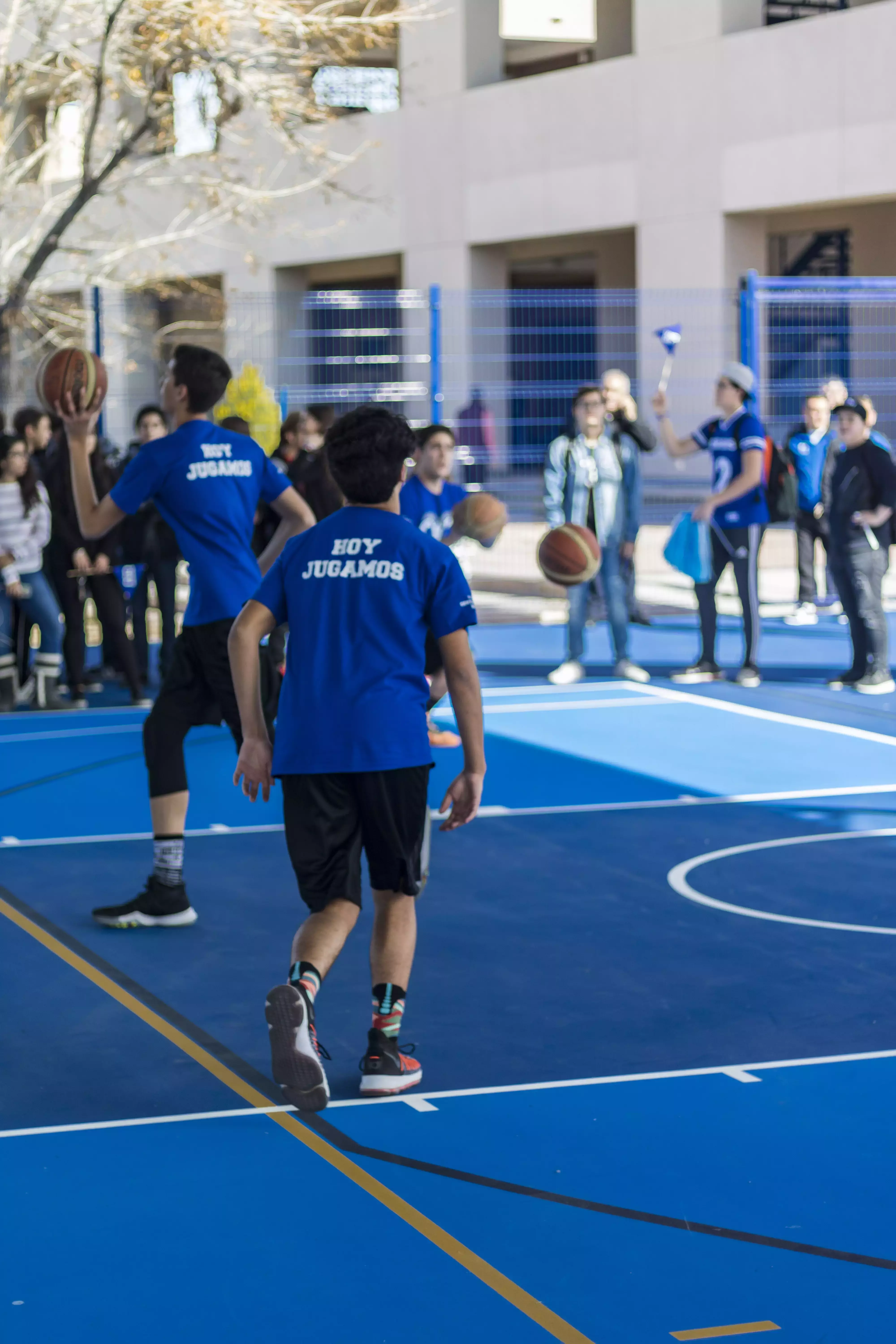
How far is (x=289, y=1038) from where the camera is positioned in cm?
468

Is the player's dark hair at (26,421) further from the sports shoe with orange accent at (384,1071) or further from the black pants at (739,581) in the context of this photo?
the sports shoe with orange accent at (384,1071)

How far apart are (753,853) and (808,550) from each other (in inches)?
364

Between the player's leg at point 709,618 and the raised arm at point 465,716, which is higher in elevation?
the raised arm at point 465,716

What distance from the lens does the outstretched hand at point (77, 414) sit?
6469 mm

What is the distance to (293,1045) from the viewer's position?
15.4 feet

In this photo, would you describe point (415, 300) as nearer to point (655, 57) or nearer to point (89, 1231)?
point (655, 57)

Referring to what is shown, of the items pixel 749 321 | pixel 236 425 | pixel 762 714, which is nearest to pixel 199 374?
pixel 236 425

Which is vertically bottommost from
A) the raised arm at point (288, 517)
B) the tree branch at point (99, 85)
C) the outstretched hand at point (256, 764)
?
the outstretched hand at point (256, 764)

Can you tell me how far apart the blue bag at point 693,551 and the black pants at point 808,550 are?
3.37 metres

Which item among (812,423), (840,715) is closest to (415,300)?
(812,423)

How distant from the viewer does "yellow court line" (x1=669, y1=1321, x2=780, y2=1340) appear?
3572 millimetres

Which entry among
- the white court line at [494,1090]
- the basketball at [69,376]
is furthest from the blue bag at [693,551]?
the white court line at [494,1090]

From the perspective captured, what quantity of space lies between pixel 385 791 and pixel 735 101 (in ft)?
83.3

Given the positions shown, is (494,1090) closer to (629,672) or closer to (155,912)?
(155,912)
